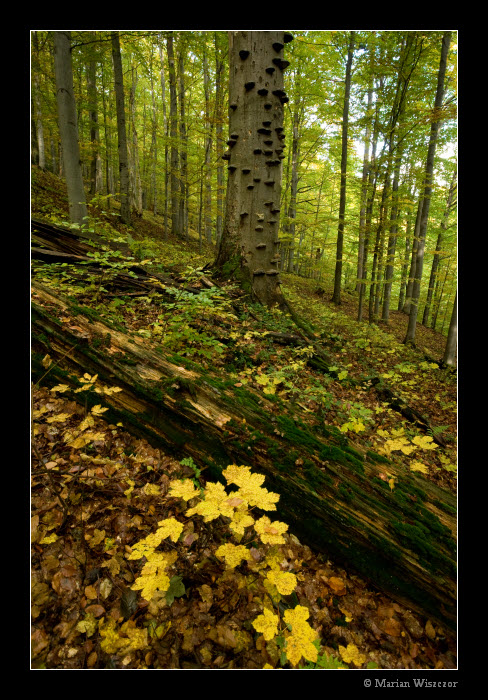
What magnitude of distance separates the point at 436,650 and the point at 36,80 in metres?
21.5

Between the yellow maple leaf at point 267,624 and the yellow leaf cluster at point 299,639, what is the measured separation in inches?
3.3

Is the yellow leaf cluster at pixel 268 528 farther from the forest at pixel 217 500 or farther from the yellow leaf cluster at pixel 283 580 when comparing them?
the yellow leaf cluster at pixel 283 580

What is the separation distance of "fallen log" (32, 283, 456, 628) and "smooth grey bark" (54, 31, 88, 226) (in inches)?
241

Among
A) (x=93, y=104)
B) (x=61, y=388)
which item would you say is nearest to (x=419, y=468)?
(x=61, y=388)

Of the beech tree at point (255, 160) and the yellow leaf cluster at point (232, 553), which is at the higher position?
the beech tree at point (255, 160)

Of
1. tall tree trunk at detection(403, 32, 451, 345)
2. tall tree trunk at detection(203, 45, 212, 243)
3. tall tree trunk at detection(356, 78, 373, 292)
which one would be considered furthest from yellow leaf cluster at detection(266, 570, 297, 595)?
tall tree trunk at detection(203, 45, 212, 243)

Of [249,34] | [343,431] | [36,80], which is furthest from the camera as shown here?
[36,80]

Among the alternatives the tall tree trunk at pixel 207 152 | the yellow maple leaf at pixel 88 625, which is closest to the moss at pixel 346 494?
the yellow maple leaf at pixel 88 625

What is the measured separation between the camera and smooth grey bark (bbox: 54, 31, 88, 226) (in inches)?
265

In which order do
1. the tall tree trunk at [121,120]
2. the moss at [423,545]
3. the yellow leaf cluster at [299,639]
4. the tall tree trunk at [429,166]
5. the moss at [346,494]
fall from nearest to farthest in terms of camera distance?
the yellow leaf cluster at [299,639] < the moss at [423,545] < the moss at [346,494] < the tall tree trunk at [429,166] < the tall tree trunk at [121,120]

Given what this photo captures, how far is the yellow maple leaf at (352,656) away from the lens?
160cm

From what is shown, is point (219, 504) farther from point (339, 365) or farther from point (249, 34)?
point (249, 34)
